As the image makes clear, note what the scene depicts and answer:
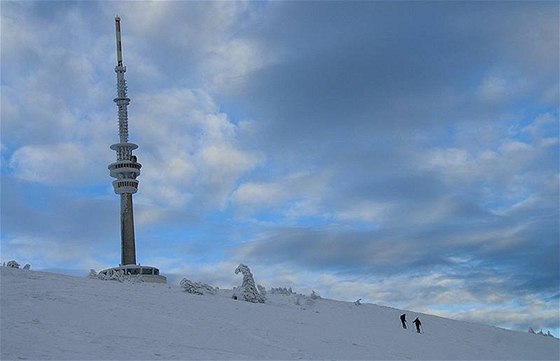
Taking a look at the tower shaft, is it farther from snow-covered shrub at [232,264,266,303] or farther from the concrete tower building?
snow-covered shrub at [232,264,266,303]

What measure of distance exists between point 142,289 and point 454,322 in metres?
26.8

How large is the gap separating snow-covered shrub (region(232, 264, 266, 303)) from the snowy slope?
903 mm

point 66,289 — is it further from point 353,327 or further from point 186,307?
point 353,327

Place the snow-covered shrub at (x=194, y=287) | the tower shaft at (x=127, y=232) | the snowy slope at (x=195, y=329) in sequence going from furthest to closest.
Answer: the tower shaft at (x=127, y=232) < the snow-covered shrub at (x=194, y=287) < the snowy slope at (x=195, y=329)

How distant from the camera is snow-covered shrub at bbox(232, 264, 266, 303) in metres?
48.3

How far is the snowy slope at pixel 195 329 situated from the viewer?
2609 centimetres

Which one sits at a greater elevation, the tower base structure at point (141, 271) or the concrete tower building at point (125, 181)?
the concrete tower building at point (125, 181)

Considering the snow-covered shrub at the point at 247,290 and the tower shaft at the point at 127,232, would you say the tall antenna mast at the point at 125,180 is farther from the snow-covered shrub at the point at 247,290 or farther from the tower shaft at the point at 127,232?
the snow-covered shrub at the point at 247,290

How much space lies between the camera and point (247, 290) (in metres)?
48.8

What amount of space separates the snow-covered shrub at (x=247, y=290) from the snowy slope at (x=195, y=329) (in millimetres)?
903

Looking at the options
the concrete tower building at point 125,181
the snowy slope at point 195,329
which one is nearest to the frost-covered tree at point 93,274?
the snowy slope at point 195,329

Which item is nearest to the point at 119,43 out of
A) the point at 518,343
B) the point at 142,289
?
the point at 142,289

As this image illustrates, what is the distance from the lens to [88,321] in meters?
29.5

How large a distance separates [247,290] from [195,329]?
16.5 metres
